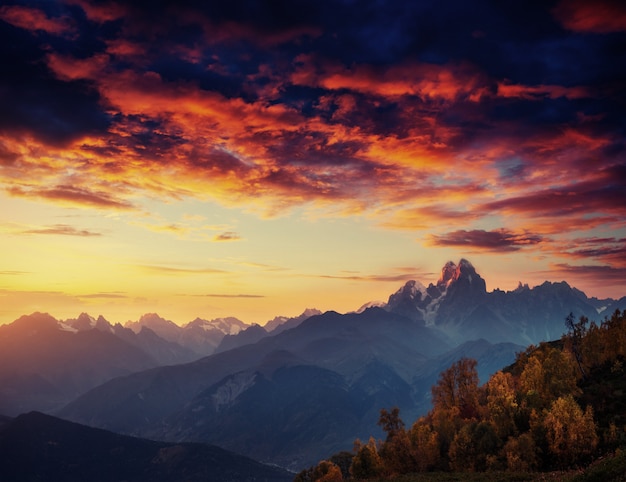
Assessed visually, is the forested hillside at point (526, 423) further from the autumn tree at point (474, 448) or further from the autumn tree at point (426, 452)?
the autumn tree at point (474, 448)

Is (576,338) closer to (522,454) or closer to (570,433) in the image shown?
(570,433)

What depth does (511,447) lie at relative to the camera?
95250 mm

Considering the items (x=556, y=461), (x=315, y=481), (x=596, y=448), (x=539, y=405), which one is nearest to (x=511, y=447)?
(x=556, y=461)

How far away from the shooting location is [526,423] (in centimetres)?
11362

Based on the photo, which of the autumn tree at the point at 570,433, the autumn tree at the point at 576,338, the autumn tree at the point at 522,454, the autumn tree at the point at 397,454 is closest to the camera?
the autumn tree at the point at 570,433

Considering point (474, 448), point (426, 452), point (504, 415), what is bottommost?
point (426, 452)

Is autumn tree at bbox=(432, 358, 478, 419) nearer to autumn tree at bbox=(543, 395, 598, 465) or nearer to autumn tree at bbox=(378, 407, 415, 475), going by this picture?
autumn tree at bbox=(378, 407, 415, 475)

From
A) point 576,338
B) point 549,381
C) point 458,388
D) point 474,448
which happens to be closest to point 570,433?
point 474,448

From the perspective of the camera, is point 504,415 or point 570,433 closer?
point 570,433

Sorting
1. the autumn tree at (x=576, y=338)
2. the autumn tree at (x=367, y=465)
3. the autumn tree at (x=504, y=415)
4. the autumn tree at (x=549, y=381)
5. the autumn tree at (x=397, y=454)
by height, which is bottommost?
the autumn tree at (x=367, y=465)

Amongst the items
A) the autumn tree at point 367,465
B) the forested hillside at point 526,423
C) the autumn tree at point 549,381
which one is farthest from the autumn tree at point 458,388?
the autumn tree at point 367,465

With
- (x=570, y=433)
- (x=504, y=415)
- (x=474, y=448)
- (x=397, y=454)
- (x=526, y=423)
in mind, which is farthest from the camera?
(x=397, y=454)

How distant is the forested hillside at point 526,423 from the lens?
9112 cm

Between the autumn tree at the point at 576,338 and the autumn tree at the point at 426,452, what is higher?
the autumn tree at the point at 576,338
